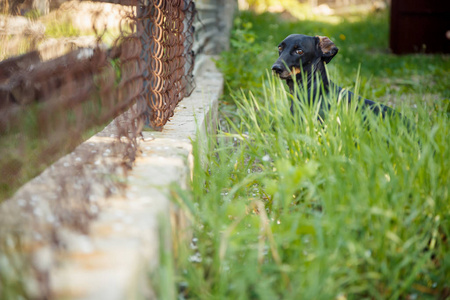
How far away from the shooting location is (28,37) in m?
3.04

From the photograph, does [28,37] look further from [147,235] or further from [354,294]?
[354,294]

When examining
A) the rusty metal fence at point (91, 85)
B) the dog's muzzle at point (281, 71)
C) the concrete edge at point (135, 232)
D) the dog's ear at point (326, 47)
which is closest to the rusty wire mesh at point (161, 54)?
the rusty metal fence at point (91, 85)

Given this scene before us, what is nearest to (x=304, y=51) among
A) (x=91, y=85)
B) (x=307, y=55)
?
(x=307, y=55)

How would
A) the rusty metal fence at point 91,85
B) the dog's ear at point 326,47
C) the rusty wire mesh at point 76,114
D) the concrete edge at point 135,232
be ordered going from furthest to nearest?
the dog's ear at point 326,47 → the rusty metal fence at point 91,85 → the rusty wire mesh at point 76,114 → the concrete edge at point 135,232

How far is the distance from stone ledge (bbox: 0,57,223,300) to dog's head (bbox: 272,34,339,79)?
4.23 ft

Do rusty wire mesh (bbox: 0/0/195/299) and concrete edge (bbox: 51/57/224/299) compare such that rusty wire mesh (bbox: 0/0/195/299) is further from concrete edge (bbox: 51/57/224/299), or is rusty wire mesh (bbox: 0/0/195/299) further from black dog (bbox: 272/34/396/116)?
black dog (bbox: 272/34/396/116)

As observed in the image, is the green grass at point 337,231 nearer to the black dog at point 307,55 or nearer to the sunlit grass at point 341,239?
the sunlit grass at point 341,239

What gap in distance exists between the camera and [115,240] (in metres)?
1.35

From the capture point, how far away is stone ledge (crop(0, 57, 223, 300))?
3.83ft

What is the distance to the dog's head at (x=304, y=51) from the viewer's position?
3.02 meters

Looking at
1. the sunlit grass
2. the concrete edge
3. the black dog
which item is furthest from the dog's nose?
the sunlit grass

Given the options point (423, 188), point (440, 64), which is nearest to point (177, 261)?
point (423, 188)

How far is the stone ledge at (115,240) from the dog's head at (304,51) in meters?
1.29

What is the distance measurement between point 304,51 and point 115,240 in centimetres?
208
